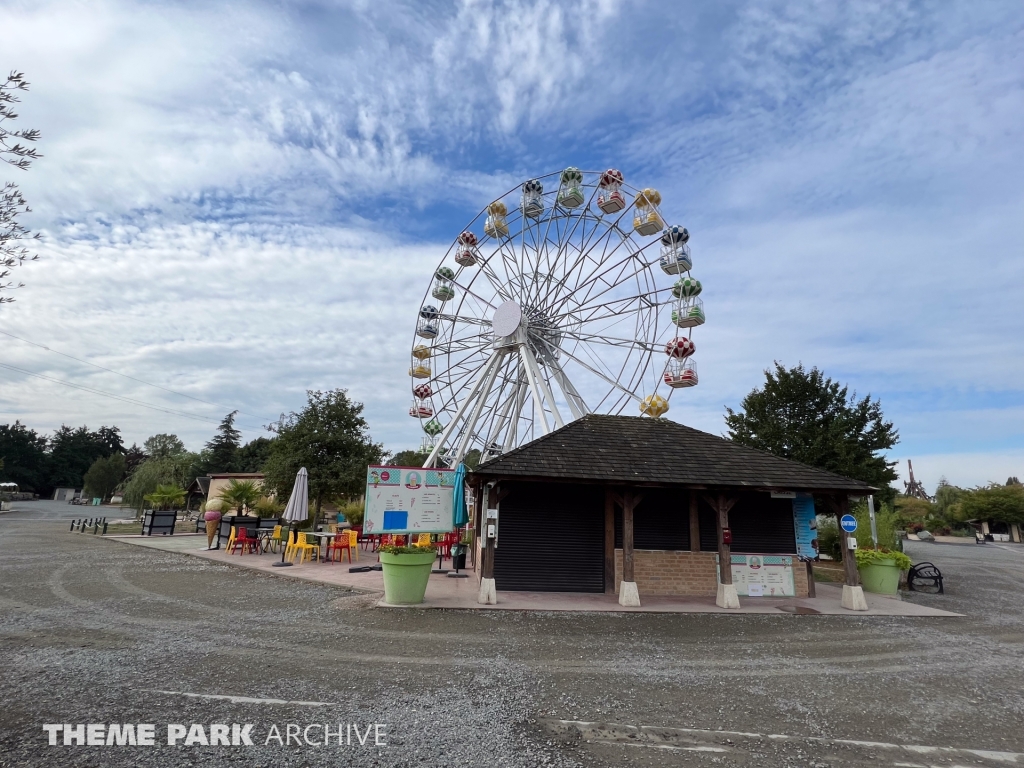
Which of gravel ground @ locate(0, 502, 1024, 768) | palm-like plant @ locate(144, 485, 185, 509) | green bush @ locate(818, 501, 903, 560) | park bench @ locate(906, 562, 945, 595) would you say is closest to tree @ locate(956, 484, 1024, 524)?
green bush @ locate(818, 501, 903, 560)

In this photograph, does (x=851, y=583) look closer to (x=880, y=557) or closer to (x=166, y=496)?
(x=880, y=557)

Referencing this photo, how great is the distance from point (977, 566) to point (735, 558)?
17.3 metres

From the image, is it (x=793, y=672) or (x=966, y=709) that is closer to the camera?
(x=966, y=709)

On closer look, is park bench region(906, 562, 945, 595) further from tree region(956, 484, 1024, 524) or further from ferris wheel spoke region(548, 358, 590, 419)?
tree region(956, 484, 1024, 524)

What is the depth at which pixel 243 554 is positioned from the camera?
15375 mm

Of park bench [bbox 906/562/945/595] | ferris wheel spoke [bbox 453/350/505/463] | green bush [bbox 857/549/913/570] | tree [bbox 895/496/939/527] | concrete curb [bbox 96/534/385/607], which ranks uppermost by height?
ferris wheel spoke [bbox 453/350/505/463]

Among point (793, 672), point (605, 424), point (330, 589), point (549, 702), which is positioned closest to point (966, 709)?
point (793, 672)

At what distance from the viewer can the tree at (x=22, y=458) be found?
213ft

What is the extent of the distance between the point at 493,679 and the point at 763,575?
8.14 meters

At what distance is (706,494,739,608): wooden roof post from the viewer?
1020 centimetres

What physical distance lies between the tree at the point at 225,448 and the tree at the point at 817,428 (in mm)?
57315

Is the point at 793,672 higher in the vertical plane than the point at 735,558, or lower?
lower

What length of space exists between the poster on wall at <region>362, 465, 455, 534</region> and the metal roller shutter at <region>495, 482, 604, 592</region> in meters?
1.78

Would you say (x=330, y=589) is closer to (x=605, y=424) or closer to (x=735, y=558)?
(x=605, y=424)
